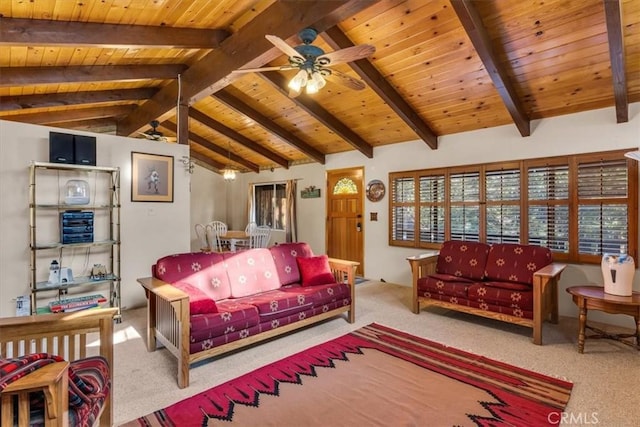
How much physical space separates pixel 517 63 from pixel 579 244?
7.37 feet

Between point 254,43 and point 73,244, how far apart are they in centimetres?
288

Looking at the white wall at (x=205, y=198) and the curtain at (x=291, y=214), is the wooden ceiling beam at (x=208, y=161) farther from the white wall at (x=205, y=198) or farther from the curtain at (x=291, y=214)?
the curtain at (x=291, y=214)

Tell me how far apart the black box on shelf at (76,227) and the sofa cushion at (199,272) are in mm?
1227

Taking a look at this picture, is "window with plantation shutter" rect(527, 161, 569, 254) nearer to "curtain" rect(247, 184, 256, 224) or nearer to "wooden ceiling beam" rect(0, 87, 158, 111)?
"wooden ceiling beam" rect(0, 87, 158, 111)

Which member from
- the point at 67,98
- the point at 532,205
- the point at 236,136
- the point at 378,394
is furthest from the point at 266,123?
the point at 378,394

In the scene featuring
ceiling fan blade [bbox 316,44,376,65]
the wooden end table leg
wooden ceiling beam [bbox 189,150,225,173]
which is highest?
wooden ceiling beam [bbox 189,150,225,173]

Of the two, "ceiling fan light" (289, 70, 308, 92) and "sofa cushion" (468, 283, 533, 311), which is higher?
"ceiling fan light" (289, 70, 308, 92)

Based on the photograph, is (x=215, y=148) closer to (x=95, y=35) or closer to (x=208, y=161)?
(x=208, y=161)

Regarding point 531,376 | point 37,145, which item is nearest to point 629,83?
point 531,376

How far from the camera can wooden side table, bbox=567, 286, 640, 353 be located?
2.76 meters

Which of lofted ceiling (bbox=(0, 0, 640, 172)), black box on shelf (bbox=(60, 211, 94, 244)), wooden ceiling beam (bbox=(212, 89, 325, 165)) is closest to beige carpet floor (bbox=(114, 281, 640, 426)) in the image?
black box on shelf (bbox=(60, 211, 94, 244))

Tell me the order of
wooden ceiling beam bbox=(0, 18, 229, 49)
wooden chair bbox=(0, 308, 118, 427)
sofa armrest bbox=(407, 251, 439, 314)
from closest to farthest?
wooden chair bbox=(0, 308, 118, 427), wooden ceiling beam bbox=(0, 18, 229, 49), sofa armrest bbox=(407, 251, 439, 314)

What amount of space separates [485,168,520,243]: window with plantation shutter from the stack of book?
198 inches

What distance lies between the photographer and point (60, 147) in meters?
3.46
